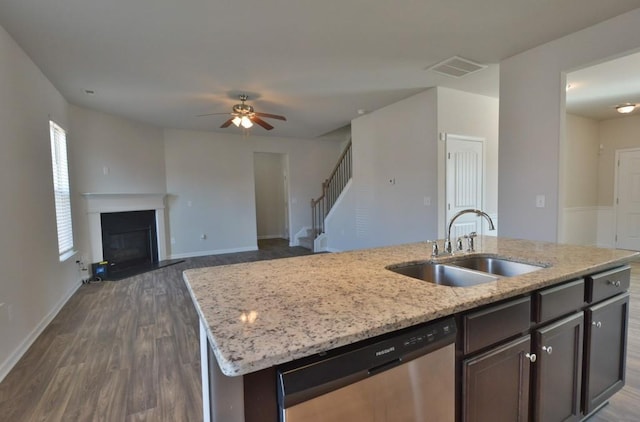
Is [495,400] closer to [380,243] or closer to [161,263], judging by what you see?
[380,243]

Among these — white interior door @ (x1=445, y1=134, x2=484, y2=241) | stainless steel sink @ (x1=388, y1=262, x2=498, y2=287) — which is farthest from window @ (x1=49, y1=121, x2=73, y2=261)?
white interior door @ (x1=445, y1=134, x2=484, y2=241)

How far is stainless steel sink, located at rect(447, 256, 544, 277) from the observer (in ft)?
6.05

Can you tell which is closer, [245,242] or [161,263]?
[161,263]

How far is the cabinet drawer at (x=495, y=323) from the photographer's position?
1.20 m

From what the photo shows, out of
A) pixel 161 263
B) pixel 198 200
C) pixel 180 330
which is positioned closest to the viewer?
pixel 180 330

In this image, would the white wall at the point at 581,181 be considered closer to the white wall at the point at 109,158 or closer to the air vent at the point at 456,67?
the air vent at the point at 456,67

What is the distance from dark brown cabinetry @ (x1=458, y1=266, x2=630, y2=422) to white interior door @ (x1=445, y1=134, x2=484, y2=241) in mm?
2589

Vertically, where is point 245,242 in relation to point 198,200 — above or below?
below

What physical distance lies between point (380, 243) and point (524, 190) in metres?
2.52

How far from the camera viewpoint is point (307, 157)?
317 inches

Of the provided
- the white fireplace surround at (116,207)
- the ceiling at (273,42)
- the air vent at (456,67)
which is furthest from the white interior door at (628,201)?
the white fireplace surround at (116,207)

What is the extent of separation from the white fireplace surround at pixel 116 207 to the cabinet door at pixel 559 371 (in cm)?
606

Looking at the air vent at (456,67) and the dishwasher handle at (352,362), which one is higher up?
the air vent at (456,67)

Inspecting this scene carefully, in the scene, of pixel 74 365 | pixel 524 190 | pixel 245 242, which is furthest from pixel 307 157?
pixel 74 365
